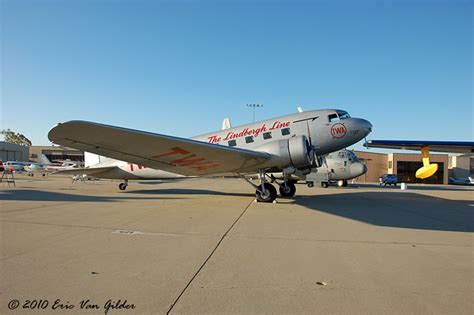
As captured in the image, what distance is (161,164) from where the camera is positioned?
12188 mm

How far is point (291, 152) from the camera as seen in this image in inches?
450

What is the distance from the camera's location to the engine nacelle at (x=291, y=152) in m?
11.3

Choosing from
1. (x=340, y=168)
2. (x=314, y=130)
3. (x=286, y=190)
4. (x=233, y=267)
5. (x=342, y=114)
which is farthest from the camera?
(x=340, y=168)

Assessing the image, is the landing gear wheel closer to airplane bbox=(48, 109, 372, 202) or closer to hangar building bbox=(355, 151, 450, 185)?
airplane bbox=(48, 109, 372, 202)

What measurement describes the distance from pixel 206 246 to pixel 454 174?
8035 centimetres

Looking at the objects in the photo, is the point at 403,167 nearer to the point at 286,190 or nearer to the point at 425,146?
the point at 425,146

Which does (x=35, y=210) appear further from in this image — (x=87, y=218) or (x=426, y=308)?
(x=426, y=308)

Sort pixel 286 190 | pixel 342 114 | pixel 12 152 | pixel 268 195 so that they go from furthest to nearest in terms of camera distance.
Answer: pixel 12 152 → pixel 286 190 → pixel 342 114 → pixel 268 195

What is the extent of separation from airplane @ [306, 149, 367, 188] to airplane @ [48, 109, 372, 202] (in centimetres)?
1263

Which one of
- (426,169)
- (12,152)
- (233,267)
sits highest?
(12,152)

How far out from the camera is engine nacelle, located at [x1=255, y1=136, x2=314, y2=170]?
37.2ft

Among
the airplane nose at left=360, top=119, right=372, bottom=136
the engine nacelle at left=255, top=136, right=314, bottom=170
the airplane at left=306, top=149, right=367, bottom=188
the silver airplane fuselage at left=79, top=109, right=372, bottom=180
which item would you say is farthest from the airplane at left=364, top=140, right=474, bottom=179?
the airplane at left=306, top=149, right=367, bottom=188

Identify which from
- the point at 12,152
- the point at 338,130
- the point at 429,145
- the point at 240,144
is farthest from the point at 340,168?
the point at 12,152

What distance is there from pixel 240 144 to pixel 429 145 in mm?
9418
